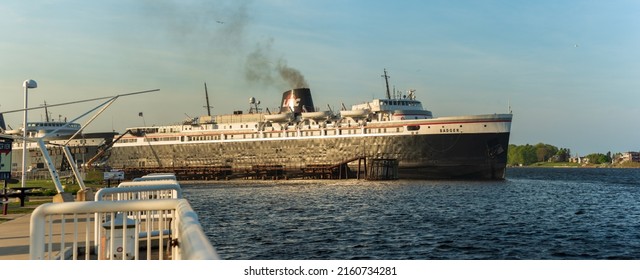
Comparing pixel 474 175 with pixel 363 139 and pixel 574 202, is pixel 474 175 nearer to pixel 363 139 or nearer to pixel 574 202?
pixel 363 139

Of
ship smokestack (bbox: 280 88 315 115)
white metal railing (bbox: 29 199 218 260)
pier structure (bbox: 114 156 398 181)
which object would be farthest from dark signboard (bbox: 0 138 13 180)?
ship smokestack (bbox: 280 88 315 115)

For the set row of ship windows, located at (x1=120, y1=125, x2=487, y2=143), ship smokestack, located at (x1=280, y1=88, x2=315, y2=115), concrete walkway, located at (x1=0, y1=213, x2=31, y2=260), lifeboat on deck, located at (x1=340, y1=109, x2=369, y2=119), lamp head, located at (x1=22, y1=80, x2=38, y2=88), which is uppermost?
ship smokestack, located at (x1=280, y1=88, x2=315, y2=115)

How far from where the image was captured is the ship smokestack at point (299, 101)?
302 ft

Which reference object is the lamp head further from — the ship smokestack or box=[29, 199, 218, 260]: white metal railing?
the ship smokestack

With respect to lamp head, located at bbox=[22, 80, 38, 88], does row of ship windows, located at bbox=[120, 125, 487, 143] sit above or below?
below

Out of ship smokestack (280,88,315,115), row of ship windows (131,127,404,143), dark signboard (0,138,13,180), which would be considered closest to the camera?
dark signboard (0,138,13,180)

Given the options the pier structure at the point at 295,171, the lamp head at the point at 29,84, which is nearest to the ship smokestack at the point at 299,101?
the pier structure at the point at 295,171

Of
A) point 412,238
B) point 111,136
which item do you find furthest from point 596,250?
point 111,136

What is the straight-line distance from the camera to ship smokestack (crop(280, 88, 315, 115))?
92.0 metres

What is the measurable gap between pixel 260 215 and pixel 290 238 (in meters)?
9.50

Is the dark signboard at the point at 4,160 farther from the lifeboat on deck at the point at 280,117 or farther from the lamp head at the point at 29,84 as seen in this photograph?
the lifeboat on deck at the point at 280,117

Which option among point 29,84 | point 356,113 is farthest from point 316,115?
point 29,84

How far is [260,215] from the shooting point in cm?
3422

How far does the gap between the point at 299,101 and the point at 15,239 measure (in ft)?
255
